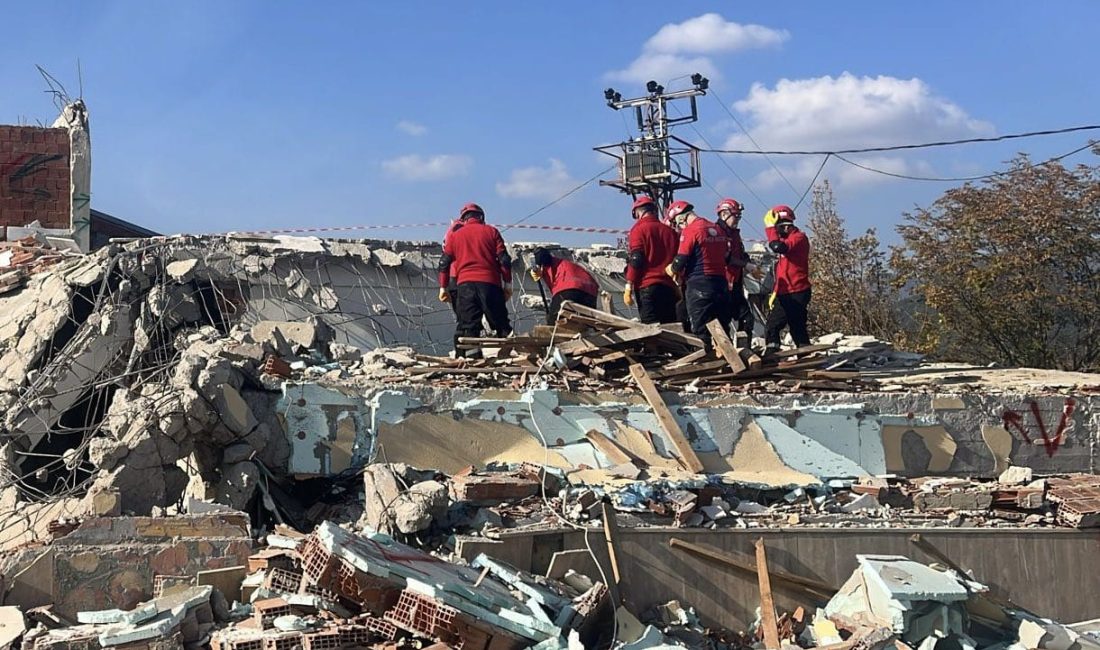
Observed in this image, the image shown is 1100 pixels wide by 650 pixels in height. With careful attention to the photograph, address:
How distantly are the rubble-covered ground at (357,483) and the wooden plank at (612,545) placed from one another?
0.02m

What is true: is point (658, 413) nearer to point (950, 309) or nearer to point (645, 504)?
point (645, 504)

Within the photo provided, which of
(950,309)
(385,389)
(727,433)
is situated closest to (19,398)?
(385,389)

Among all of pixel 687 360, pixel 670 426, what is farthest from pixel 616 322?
pixel 670 426

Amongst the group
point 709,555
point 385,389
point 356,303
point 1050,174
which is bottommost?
point 709,555

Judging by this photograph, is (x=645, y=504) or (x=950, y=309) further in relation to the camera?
(x=950, y=309)

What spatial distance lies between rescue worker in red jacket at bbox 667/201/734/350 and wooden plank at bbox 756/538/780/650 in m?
2.96

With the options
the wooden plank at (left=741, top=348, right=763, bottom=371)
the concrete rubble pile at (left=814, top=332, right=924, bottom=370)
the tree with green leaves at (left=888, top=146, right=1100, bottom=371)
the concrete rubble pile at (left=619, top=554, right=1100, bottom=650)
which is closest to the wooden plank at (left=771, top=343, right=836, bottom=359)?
the wooden plank at (left=741, top=348, right=763, bottom=371)

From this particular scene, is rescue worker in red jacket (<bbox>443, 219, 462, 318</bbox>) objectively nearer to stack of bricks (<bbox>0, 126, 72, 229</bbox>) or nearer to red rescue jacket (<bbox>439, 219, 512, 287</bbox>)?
red rescue jacket (<bbox>439, 219, 512, 287</bbox>)

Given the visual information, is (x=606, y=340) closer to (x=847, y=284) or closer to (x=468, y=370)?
(x=468, y=370)

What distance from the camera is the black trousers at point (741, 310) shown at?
11422 millimetres

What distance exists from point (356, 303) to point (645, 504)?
496 cm

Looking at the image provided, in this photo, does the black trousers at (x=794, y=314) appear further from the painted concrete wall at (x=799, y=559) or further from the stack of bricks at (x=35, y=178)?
the stack of bricks at (x=35, y=178)

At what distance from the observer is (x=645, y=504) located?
25.8ft

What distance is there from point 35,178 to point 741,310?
9443mm
